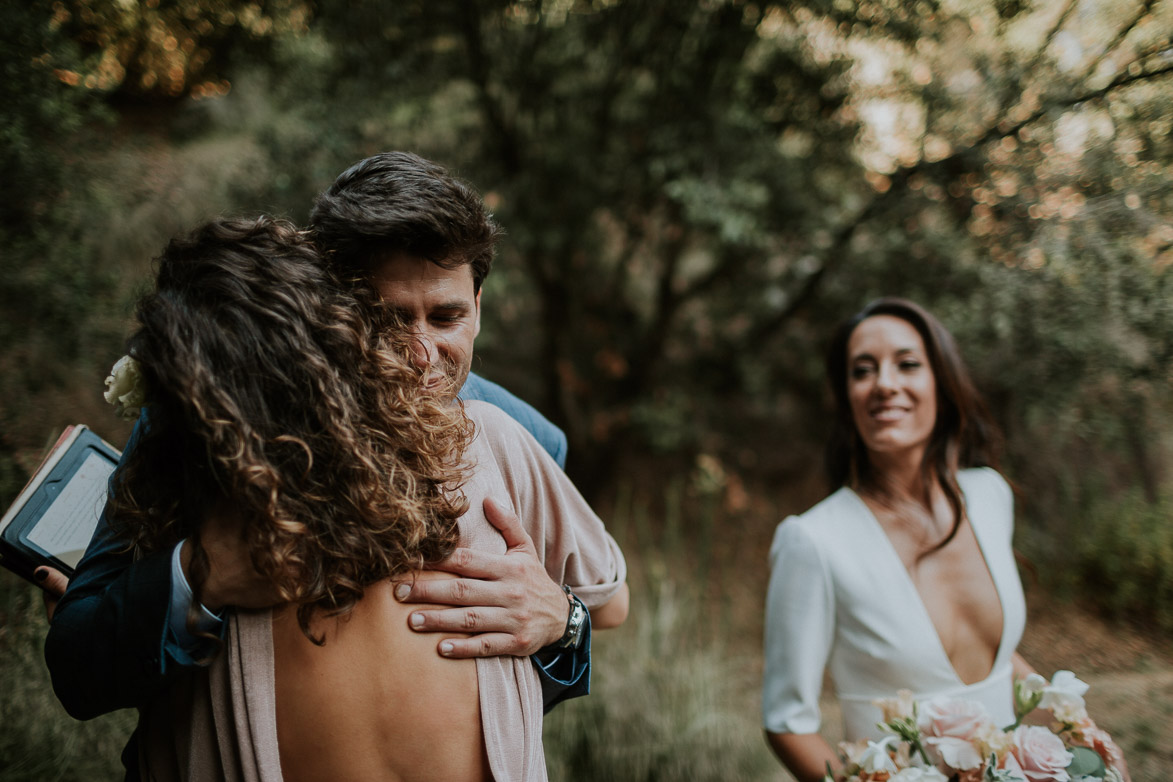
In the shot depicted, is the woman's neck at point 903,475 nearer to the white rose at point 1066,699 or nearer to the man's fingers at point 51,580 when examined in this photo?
the white rose at point 1066,699

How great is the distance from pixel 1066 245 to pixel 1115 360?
639 mm

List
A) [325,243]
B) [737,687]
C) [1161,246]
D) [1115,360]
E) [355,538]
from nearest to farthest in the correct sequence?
[355,538]
[325,243]
[1161,246]
[1115,360]
[737,687]

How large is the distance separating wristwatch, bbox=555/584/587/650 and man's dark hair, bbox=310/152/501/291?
0.80 meters

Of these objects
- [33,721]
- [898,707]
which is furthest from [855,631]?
[33,721]

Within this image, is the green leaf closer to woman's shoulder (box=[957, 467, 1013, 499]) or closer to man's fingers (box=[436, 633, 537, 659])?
woman's shoulder (box=[957, 467, 1013, 499])

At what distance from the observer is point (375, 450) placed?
3.69 feet

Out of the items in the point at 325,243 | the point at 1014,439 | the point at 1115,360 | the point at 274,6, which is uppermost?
the point at 274,6

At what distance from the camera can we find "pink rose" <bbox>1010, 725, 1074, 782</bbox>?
142 centimetres

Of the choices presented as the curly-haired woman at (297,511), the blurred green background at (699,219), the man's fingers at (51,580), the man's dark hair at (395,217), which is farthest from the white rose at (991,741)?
the man's fingers at (51,580)

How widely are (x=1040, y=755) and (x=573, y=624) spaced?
3.56 ft

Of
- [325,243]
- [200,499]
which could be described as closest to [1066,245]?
[325,243]

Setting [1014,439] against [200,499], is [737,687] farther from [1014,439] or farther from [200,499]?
[200,499]

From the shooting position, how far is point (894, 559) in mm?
2018

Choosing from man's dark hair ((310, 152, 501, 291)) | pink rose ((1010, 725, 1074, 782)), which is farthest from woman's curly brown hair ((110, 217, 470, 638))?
pink rose ((1010, 725, 1074, 782))
